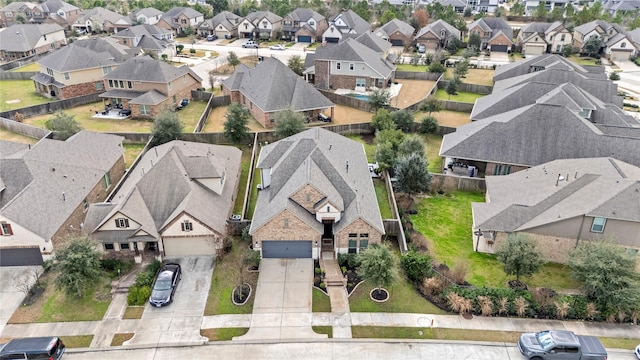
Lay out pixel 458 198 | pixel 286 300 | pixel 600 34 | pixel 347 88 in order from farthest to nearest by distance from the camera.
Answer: pixel 600 34, pixel 347 88, pixel 458 198, pixel 286 300

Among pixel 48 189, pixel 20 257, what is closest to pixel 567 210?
pixel 48 189

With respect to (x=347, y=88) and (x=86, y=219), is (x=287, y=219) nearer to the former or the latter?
(x=86, y=219)

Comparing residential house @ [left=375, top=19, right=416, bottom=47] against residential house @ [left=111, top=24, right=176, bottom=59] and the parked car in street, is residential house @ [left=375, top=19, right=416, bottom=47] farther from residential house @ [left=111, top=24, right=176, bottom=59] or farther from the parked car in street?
the parked car in street

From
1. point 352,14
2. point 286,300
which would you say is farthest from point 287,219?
point 352,14

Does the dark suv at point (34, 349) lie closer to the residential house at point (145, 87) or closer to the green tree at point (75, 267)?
the green tree at point (75, 267)

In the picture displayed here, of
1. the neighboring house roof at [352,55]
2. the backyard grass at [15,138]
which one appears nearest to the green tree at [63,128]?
the backyard grass at [15,138]

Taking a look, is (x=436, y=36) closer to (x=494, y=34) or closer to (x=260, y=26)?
(x=494, y=34)
